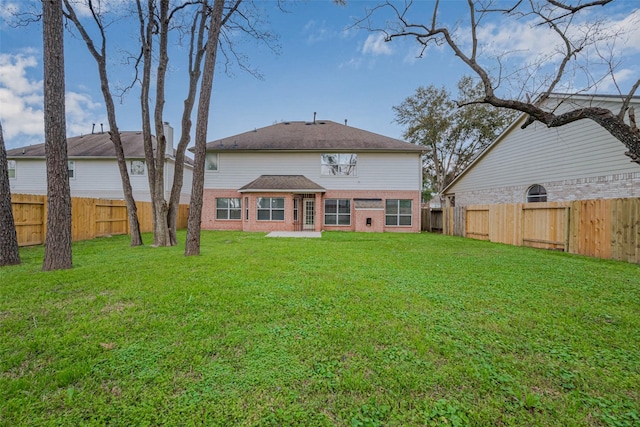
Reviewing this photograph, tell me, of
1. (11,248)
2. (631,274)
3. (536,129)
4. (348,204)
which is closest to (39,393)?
(11,248)

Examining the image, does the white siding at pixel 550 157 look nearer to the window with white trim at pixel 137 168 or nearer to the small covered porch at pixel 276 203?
the small covered porch at pixel 276 203

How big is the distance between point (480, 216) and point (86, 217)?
55.9 ft

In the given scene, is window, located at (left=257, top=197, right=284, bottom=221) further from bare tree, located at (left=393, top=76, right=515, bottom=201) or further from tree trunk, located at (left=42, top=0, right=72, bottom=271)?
bare tree, located at (left=393, top=76, right=515, bottom=201)

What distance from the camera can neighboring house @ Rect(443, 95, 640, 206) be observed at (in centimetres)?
898

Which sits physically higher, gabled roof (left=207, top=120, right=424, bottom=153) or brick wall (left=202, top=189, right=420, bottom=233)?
gabled roof (left=207, top=120, right=424, bottom=153)

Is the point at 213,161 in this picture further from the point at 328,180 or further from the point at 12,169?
the point at 12,169

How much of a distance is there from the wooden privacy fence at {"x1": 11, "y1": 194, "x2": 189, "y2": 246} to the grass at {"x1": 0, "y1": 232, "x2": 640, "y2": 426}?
5406mm

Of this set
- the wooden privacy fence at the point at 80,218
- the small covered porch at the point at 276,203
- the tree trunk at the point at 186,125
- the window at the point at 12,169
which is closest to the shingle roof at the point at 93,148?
the window at the point at 12,169

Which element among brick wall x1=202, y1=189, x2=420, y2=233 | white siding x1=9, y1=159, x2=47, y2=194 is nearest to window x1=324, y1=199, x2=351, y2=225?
brick wall x1=202, y1=189, x2=420, y2=233

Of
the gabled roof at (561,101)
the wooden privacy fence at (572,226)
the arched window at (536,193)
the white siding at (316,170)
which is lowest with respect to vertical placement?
the wooden privacy fence at (572,226)

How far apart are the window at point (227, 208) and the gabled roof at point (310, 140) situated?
318 cm

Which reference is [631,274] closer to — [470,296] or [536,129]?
[470,296]

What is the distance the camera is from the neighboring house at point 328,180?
53.2ft

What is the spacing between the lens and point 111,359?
89.1 inches
